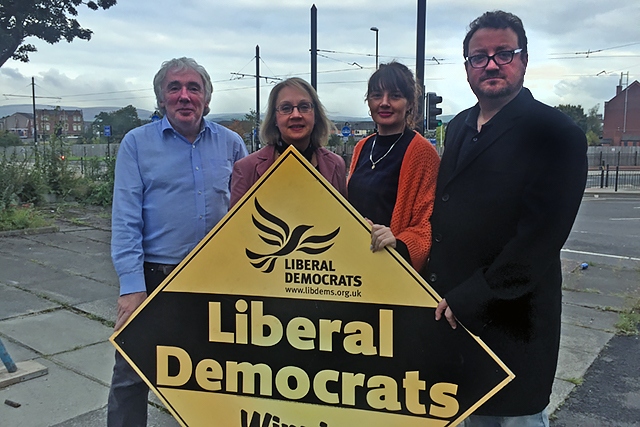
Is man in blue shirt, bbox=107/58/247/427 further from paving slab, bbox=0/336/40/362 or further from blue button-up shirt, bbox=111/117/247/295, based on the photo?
paving slab, bbox=0/336/40/362

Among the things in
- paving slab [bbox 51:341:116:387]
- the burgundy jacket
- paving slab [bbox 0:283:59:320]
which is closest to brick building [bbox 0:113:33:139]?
paving slab [bbox 0:283:59:320]

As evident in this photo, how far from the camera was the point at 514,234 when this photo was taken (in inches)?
79.6

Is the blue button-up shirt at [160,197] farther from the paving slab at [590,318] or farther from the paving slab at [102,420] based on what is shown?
the paving slab at [590,318]

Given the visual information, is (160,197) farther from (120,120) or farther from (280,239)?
(120,120)

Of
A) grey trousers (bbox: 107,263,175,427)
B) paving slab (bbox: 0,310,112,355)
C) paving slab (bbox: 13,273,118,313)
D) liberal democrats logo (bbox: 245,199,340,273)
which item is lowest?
paving slab (bbox: 0,310,112,355)

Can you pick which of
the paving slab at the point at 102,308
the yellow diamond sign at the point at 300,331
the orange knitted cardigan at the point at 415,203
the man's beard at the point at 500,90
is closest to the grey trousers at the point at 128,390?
the yellow diamond sign at the point at 300,331

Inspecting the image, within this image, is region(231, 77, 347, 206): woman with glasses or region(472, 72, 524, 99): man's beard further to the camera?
region(231, 77, 347, 206): woman with glasses

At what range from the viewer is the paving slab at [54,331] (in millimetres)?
4820

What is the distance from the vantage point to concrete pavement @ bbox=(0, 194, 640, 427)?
3.76 m

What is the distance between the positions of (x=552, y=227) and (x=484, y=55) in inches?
26.7

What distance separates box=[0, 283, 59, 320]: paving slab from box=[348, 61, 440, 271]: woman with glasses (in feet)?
15.2

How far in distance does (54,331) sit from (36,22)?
1473cm

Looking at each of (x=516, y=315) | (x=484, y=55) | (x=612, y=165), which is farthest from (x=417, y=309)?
(x=612, y=165)

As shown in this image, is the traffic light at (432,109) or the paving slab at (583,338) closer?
the paving slab at (583,338)
